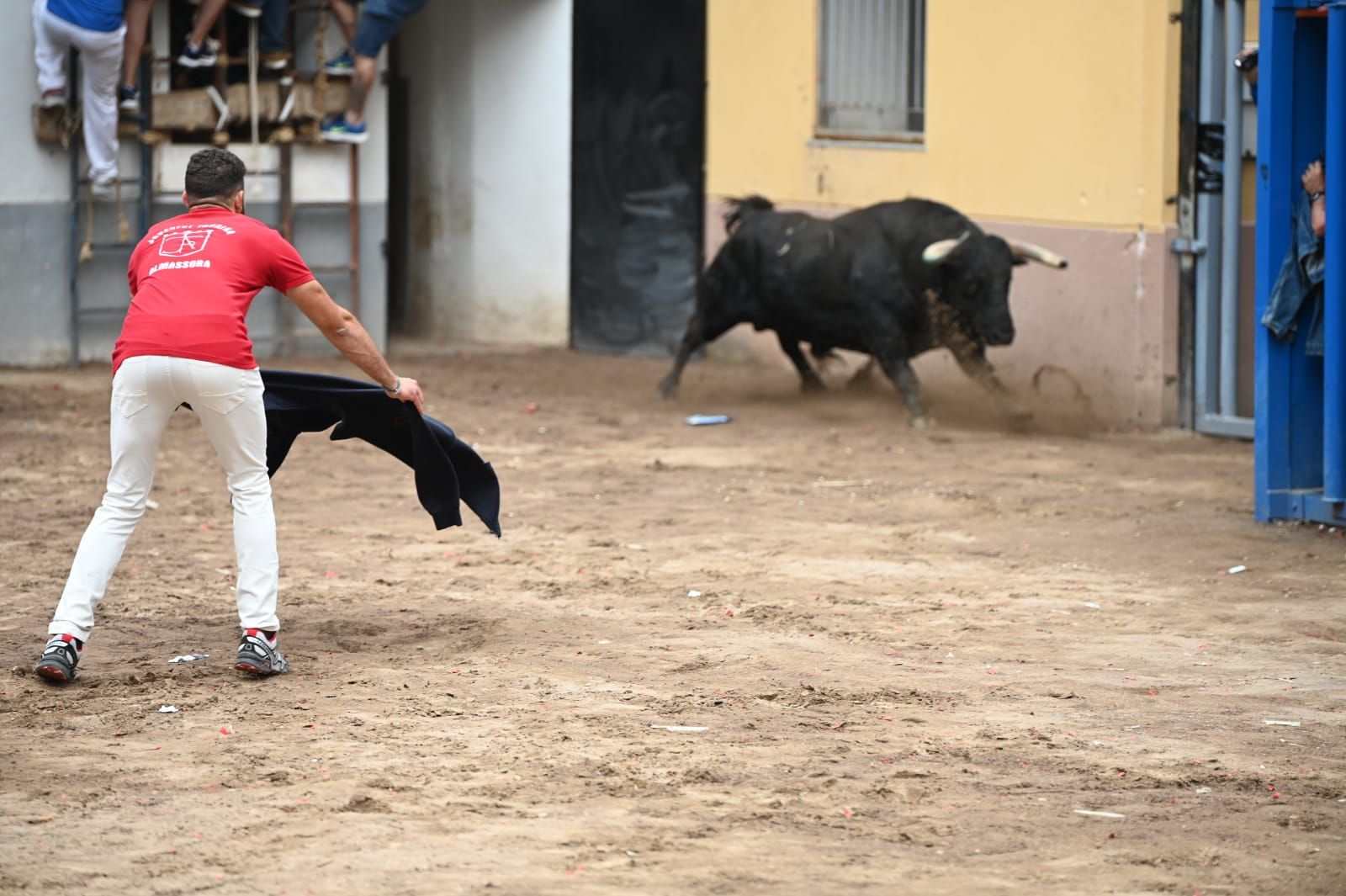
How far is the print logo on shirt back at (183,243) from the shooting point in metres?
6.25

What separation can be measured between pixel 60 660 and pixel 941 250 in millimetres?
7470

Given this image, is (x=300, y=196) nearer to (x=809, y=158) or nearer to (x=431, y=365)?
(x=431, y=365)

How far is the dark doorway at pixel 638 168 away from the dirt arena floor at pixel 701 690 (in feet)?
18.6

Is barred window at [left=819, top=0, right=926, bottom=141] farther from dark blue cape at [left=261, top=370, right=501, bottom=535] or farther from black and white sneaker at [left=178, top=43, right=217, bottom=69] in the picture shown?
dark blue cape at [left=261, top=370, right=501, bottom=535]

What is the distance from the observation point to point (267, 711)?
5973mm

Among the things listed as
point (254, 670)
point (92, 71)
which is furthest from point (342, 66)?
point (254, 670)

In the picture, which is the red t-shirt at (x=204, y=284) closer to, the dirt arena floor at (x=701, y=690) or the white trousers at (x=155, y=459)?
the white trousers at (x=155, y=459)

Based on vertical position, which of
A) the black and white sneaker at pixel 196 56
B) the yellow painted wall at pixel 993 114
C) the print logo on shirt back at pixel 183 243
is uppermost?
the black and white sneaker at pixel 196 56

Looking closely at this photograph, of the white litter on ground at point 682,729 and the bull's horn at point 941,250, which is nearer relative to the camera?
the white litter on ground at point 682,729

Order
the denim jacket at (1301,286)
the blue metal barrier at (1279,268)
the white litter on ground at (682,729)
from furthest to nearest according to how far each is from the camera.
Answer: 1. the denim jacket at (1301,286)
2. the blue metal barrier at (1279,268)
3. the white litter on ground at (682,729)

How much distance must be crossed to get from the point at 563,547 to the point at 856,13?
7.69 m

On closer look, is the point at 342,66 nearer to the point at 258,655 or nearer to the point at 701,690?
the point at 258,655

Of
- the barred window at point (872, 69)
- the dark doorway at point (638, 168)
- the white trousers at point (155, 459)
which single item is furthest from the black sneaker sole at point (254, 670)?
the dark doorway at point (638, 168)

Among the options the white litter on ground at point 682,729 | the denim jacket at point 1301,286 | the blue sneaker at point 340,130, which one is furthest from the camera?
the blue sneaker at point 340,130
